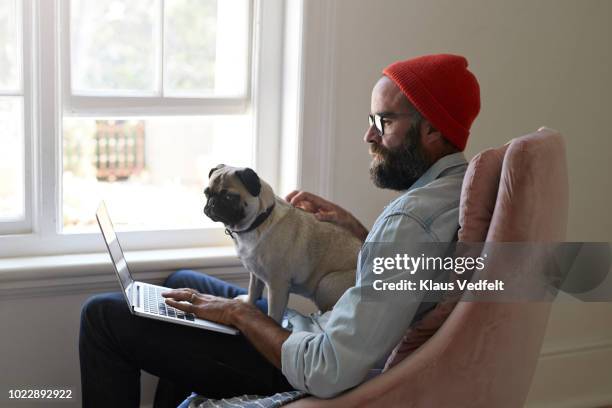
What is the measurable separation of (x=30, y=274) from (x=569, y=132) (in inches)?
78.0

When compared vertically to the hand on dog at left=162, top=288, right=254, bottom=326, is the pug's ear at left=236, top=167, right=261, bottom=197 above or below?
above

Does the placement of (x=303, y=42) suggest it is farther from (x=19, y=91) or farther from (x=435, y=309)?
(x=435, y=309)

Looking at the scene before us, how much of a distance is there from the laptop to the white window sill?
0.27 meters

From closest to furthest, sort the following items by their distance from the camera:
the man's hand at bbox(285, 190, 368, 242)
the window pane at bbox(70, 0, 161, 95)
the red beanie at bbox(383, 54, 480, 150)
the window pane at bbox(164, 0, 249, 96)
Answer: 1. the red beanie at bbox(383, 54, 480, 150)
2. the man's hand at bbox(285, 190, 368, 242)
3. the window pane at bbox(70, 0, 161, 95)
4. the window pane at bbox(164, 0, 249, 96)

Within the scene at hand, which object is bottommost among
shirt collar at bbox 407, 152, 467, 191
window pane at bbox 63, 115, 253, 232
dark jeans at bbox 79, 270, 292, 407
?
dark jeans at bbox 79, 270, 292, 407

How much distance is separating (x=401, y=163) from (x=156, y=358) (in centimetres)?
74

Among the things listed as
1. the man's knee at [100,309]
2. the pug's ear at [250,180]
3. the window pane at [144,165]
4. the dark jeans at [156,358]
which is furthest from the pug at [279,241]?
the window pane at [144,165]

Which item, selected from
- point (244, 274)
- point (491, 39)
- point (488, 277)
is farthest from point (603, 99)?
point (488, 277)

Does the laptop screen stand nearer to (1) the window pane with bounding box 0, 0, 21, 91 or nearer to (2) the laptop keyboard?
(2) the laptop keyboard

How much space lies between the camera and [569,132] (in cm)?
308

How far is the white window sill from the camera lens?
2.33 meters

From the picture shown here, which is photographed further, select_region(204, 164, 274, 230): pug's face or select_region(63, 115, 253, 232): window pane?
select_region(63, 115, 253, 232): window pane

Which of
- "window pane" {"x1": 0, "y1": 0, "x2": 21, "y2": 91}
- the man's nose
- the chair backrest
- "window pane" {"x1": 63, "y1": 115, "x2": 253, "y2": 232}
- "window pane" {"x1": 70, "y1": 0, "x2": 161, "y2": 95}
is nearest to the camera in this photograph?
the chair backrest

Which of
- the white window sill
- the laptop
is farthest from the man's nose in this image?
the white window sill
